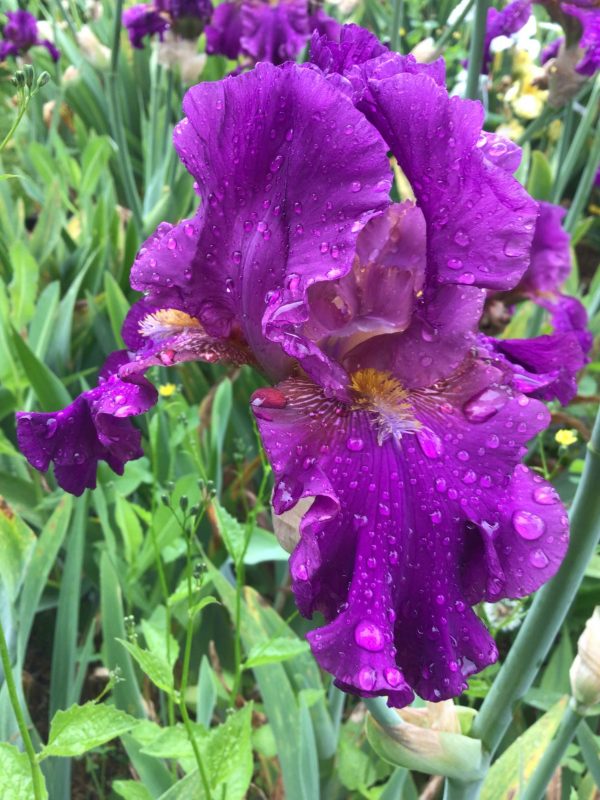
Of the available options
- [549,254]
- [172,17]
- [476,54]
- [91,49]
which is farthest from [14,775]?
[172,17]

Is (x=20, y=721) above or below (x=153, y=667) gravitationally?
above

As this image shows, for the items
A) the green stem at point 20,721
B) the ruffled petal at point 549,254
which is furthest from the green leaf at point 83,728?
the ruffled petal at point 549,254

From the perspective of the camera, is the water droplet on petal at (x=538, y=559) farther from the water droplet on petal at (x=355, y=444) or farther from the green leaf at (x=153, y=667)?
the green leaf at (x=153, y=667)

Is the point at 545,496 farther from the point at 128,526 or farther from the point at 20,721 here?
the point at 128,526

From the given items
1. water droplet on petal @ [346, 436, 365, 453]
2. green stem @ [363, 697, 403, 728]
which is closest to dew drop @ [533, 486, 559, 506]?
water droplet on petal @ [346, 436, 365, 453]

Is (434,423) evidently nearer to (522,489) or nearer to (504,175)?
(522,489)

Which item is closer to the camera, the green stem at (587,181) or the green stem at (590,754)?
the green stem at (590,754)

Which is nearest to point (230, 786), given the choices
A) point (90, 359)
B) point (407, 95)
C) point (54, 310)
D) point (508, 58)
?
point (407, 95)
